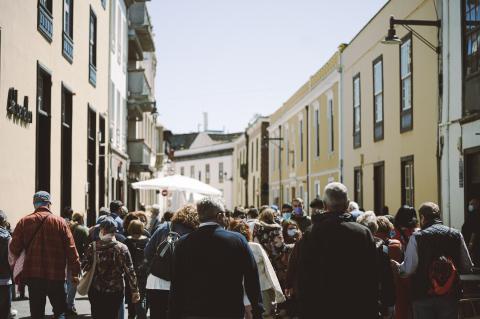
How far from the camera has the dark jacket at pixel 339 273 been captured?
5488 millimetres

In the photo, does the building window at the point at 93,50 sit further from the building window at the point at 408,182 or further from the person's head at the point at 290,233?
the person's head at the point at 290,233

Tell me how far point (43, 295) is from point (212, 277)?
4270 millimetres

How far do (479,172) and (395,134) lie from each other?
6.08m

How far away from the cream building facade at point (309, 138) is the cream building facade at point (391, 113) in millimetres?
1865

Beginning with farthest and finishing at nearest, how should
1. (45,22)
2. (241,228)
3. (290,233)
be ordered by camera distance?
(45,22)
(290,233)
(241,228)

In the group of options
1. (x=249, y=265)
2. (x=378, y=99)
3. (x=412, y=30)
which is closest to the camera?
(x=249, y=265)

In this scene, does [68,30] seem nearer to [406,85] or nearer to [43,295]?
[406,85]

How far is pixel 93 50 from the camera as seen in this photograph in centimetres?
2261

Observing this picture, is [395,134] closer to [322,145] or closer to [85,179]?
[85,179]

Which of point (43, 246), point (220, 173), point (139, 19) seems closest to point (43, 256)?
point (43, 246)

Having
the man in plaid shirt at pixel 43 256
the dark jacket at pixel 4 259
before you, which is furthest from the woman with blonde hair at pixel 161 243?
the dark jacket at pixel 4 259

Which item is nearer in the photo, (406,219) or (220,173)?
(406,219)

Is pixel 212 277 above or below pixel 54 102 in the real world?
below

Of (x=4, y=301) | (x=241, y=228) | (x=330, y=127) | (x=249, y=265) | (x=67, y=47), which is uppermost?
(x=67, y=47)
